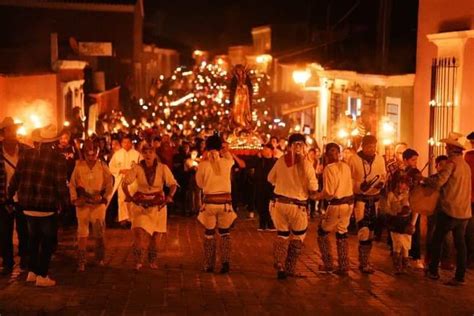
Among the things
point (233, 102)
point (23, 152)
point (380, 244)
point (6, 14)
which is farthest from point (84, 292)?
point (6, 14)

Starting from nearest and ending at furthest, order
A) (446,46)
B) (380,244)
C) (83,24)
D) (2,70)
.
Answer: (380,244), (446,46), (2,70), (83,24)

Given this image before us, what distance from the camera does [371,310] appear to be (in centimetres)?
967

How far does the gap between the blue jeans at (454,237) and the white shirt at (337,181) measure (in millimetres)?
1295

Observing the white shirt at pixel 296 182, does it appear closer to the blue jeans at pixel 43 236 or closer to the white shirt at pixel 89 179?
the white shirt at pixel 89 179

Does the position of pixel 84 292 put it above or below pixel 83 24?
below

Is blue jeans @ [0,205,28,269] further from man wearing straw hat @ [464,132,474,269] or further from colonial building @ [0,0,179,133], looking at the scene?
colonial building @ [0,0,179,133]

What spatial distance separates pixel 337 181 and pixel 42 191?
3.93 m

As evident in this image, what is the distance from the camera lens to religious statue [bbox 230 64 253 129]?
71.9ft

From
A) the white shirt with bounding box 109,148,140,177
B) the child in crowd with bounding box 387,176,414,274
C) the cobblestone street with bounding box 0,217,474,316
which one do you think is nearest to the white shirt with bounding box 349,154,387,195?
the child in crowd with bounding box 387,176,414,274

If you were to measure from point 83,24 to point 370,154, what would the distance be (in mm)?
32669

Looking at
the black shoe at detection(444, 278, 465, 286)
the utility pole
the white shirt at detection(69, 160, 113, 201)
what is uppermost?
the utility pole

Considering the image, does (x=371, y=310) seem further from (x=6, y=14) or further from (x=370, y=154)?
(x=6, y=14)

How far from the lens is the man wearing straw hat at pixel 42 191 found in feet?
34.6

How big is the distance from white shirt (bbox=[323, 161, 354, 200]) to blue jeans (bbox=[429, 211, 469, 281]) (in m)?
1.29
